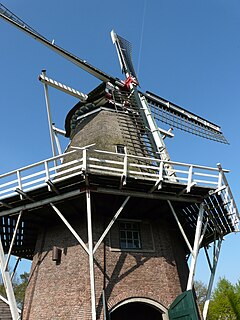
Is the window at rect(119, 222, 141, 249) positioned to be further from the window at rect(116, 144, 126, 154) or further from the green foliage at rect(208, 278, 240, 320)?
the green foliage at rect(208, 278, 240, 320)

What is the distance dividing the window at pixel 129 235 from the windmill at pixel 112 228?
0.10ft

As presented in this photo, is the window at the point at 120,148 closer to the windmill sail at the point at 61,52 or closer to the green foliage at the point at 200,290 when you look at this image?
the windmill sail at the point at 61,52

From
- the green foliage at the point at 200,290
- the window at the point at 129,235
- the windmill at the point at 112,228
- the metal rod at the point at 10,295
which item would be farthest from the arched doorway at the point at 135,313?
the green foliage at the point at 200,290

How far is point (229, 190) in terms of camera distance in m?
9.62

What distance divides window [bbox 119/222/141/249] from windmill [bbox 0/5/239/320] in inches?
1.2

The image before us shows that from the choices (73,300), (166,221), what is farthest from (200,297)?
(73,300)

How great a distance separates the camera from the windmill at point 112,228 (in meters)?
7.99

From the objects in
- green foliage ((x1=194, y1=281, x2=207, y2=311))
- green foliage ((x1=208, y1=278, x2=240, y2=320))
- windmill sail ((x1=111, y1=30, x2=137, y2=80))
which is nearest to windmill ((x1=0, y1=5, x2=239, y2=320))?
windmill sail ((x1=111, y1=30, x2=137, y2=80))

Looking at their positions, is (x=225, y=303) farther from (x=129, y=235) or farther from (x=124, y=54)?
(x=124, y=54)

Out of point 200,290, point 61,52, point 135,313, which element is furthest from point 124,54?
point 200,290

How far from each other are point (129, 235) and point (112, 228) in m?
0.60

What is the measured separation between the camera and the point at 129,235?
9.39 metres

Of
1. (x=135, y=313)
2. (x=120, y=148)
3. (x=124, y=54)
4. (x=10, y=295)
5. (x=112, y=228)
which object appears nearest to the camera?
(x=10, y=295)

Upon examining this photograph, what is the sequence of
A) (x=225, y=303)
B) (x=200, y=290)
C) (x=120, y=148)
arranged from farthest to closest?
(x=200, y=290) → (x=225, y=303) → (x=120, y=148)
